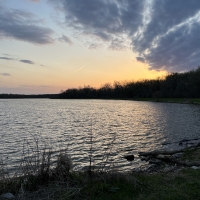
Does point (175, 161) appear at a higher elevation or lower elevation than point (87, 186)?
lower

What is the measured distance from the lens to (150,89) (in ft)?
429

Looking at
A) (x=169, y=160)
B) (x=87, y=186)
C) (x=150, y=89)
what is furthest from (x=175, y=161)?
(x=150, y=89)

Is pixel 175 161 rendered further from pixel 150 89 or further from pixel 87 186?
pixel 150 89

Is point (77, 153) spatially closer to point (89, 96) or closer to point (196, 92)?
point (196, 92)

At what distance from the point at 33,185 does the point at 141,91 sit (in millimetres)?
133262

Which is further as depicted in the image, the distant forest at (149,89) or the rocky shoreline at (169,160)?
the distant forest at (149,89)

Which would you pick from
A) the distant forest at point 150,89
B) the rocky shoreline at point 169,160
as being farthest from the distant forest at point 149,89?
the rocky shoreline at point 169,160

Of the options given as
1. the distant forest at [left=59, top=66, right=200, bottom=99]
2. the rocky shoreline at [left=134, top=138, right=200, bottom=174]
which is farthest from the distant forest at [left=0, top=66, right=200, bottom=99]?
the rocky shoreline at [left=134, top=138, right=200, bottom=174]

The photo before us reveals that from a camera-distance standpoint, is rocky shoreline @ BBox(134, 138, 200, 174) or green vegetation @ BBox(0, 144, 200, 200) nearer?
green vegetation @ BBox(0, 144, 200, 200)

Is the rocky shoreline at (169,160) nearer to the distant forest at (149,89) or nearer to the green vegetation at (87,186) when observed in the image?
the green vegetation at (87,186)

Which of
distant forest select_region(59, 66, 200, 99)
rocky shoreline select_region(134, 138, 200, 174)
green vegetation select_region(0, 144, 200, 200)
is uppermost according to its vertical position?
distant forest select_region(59, 66, 200, 99)

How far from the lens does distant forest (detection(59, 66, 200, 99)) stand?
96338 millimetres

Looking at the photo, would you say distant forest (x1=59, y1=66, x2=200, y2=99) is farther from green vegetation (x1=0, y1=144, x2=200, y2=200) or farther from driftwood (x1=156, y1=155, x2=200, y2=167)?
green vegetation (x1=0, y1=144, x2=200, y2=200)

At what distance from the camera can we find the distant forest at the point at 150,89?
316ft
